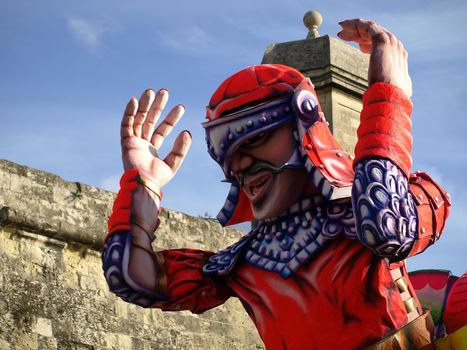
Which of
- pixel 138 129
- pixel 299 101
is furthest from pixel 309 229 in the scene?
pixel 138 129

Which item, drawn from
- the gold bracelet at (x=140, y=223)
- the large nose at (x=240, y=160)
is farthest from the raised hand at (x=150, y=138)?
the large nose at (x=240, y=160)

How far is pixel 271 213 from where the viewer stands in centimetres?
453

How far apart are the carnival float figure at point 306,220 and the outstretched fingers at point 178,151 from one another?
136 millimetres

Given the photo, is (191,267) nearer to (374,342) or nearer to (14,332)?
(374,342)

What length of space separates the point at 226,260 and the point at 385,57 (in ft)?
3.03

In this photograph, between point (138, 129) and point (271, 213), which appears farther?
point (138, 129)

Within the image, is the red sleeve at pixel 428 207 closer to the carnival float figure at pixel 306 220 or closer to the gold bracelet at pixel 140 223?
the carnival float figure at pixel 306 220

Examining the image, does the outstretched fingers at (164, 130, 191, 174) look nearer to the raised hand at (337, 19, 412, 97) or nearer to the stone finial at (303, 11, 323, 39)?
the raised hand at (337, 19, 412, 97)

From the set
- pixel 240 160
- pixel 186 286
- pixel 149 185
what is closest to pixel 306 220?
Answer: pixel 240 160

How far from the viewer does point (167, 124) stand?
5.00 metres

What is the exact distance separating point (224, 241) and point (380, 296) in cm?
286

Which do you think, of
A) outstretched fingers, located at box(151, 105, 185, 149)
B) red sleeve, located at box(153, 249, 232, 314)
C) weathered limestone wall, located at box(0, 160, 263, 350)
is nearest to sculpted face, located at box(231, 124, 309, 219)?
red sleeve, located at box(153, 249, 232, 314)

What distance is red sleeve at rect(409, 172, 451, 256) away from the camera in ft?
14.5

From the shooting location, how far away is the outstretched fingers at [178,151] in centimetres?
493
